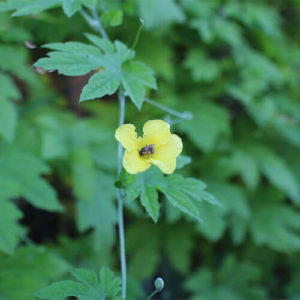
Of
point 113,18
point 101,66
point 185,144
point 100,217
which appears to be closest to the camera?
point 101,66

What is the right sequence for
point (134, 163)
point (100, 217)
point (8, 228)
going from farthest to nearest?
1. point (100, 217)
2. point (8, 228)
3. point (134, 163)

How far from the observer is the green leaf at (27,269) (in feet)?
3.65

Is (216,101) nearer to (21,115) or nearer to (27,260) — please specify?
(21,115)

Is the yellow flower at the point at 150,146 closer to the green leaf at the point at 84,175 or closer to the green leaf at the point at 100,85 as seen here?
the green leaf at the point at 100,85

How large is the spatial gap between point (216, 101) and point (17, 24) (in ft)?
4.21

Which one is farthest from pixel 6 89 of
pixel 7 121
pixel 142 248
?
pixel 142 248

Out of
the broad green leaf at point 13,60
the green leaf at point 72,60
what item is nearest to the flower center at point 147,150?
the green leaf at point 72,60

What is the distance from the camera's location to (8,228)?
1082mm

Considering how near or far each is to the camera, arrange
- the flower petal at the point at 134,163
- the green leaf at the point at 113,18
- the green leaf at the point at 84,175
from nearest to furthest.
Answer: the flower petal at the point at 134,163 < the green leaf at the point at 113,18 < the green leaf at the point at 84,175

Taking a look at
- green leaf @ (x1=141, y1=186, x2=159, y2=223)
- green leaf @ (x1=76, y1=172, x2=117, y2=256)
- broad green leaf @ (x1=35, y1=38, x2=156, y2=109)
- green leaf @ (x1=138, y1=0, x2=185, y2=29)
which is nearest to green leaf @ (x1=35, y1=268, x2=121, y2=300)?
green leaf @ (x1=141, y1=186, x2=159, y2=223)

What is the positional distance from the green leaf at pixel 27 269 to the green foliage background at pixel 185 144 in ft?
0.04

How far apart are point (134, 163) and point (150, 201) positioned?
0.12 m

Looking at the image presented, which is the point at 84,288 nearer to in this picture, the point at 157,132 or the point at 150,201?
the point at 150,201

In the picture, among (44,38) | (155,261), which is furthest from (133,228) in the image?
(44,38)
